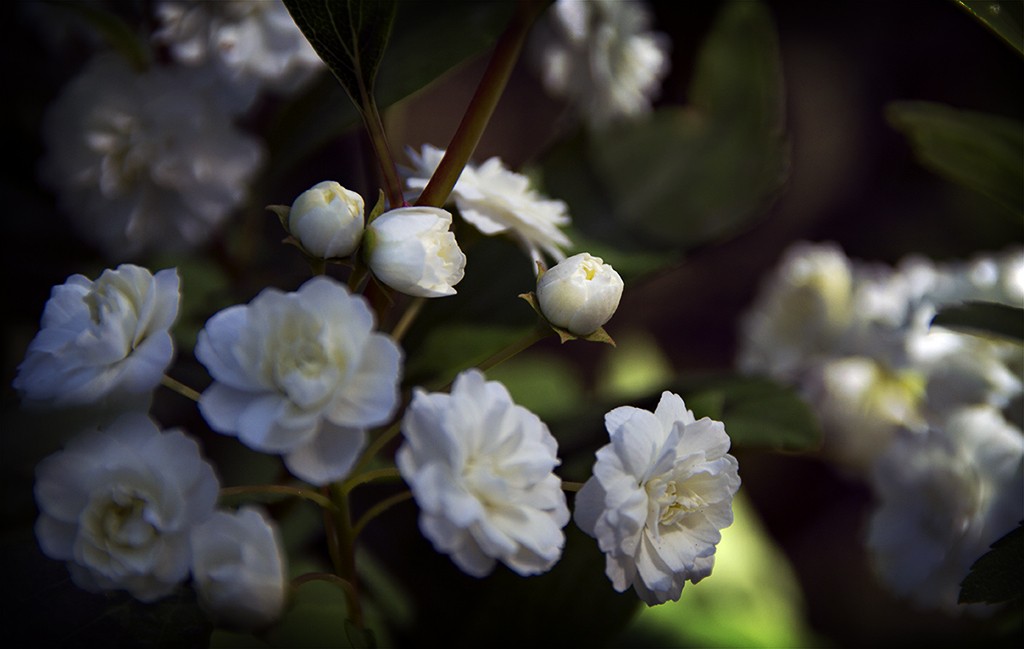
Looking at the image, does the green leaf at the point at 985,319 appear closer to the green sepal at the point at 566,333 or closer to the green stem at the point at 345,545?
the green sepal at the point at 566,333

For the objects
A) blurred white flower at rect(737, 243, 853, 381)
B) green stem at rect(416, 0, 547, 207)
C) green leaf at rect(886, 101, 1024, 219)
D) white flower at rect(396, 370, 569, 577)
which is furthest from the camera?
blurred white flower at rect(737, 243, 853, 381)

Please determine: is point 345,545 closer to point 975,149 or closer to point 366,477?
point 366,477

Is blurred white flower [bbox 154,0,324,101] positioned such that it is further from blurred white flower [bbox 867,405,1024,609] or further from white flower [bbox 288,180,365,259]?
blurred white flower [bbox 867,405,1024,609]

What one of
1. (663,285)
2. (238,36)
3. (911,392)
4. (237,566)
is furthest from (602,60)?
(663,285)

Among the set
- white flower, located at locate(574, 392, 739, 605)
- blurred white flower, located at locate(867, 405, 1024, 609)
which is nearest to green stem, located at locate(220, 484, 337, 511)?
white flower, located at locate(574, 392, 739, 605)

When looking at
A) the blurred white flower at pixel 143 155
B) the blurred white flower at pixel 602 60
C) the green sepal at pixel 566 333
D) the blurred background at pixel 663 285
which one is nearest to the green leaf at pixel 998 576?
the blurred background at pixel 663 285

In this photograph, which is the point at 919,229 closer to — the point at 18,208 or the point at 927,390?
the point at 927,390
